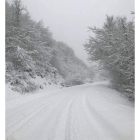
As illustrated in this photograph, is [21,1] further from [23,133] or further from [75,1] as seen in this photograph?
[23,133]

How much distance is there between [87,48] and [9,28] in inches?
331

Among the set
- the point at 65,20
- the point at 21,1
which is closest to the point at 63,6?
the point at 65,20

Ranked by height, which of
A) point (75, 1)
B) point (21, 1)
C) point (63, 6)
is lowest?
point (63, 6)

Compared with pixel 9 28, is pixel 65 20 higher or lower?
higher

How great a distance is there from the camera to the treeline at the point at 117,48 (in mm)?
5948

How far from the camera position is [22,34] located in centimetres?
931

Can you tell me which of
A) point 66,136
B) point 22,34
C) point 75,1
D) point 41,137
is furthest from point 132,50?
point 22,34

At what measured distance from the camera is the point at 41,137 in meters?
2.23

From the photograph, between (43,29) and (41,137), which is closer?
(41,137)

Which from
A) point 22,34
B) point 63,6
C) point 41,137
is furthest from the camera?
point 22,34

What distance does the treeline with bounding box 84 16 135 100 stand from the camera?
5.95 m

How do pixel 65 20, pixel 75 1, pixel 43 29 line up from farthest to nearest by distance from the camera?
pixel 43 29
pixel 65 20
pixel 75 1

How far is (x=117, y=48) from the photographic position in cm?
668
